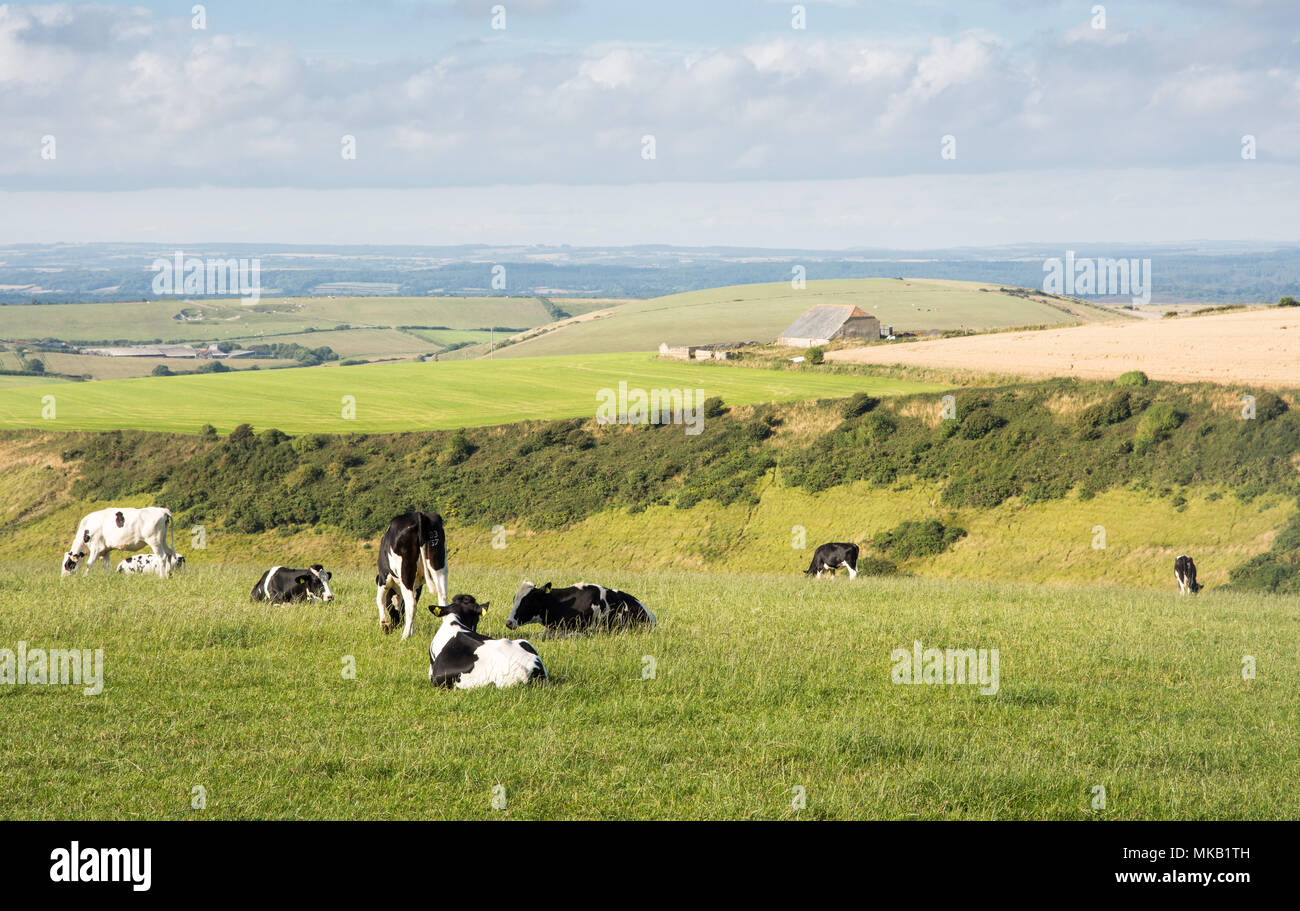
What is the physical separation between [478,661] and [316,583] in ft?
27.1

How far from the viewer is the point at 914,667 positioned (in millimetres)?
15695

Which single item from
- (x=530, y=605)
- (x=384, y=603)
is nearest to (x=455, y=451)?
(x=384, y=603)

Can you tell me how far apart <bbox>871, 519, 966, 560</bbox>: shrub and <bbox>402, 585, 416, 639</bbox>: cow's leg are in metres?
39.3

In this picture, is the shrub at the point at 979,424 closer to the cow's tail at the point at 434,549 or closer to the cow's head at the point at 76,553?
the cow's head at the point at 76,553

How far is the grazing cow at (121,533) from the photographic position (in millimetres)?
24344

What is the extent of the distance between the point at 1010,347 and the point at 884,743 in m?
85.3

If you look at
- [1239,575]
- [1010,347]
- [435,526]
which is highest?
[1010,347]

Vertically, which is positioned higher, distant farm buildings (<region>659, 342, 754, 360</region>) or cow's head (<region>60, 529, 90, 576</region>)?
distant farm buildings (<region>659, 342, 754, 360</region>)

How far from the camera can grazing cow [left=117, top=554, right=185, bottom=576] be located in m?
24.4

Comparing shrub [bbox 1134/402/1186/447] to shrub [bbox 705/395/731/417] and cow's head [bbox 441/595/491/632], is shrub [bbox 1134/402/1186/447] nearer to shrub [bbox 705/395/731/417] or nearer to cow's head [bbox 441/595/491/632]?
shrub [bbox 705/395/731/417]

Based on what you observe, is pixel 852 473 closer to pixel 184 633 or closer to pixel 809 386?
pixel 809 386

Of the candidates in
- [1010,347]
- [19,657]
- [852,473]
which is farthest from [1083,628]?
[1010,347]
